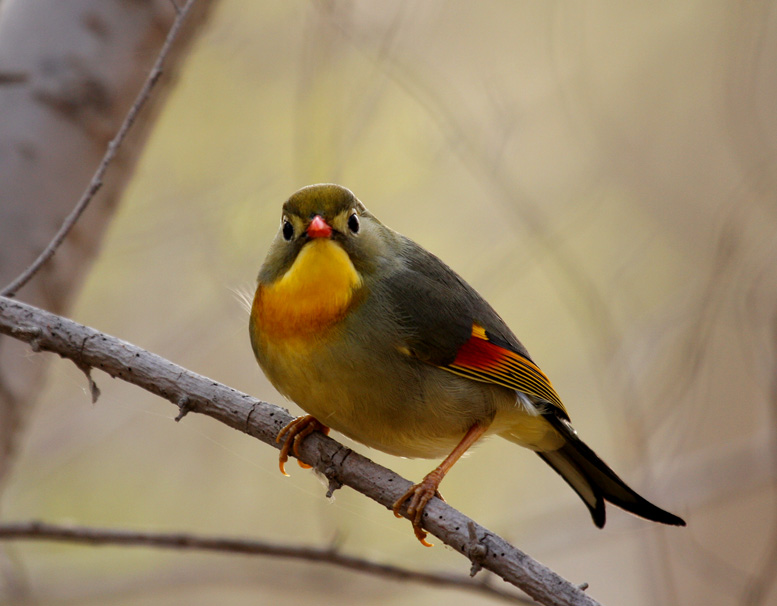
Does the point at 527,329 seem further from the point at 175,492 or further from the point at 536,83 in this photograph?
the point at 175,492

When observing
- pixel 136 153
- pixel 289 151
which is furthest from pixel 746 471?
pixel 136 153

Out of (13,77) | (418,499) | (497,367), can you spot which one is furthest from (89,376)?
(13,77)

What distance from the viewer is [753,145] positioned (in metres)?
4.79

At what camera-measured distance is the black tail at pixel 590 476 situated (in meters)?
3.09

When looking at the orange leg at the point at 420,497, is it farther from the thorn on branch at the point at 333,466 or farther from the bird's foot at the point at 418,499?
the thorn on branch at the point at 333,466

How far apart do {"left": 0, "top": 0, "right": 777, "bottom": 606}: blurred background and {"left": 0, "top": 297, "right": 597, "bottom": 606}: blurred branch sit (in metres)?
0.78

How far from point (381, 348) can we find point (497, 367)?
1.56 ft

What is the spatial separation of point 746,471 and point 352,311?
298 centimetres

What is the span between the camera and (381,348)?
265 cm

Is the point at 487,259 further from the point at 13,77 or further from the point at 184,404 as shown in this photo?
the point at 184,404

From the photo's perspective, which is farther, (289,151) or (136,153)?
(289,151)

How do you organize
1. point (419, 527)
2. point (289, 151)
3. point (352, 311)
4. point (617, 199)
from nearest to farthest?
1. point (419, 527)
2. point (352, 311)
3. point (289, 151)
4. point (617, 199)

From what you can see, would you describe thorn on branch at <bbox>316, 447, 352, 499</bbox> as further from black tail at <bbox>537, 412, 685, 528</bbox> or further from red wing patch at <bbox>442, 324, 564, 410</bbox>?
black tail at <bbox>537, 412, 685, 528</bbox>

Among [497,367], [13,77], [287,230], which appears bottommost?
[497,367]
